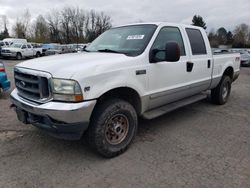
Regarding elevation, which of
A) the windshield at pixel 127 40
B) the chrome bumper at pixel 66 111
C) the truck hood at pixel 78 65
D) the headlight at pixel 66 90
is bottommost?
the chrome bumper at pixel 66 111

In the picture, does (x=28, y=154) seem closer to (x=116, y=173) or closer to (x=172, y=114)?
(x=116, y=173)

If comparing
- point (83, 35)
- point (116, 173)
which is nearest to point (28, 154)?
point (116, 173)

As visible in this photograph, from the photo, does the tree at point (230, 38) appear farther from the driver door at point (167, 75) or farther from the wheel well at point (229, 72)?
the driver door at point (167, 75)

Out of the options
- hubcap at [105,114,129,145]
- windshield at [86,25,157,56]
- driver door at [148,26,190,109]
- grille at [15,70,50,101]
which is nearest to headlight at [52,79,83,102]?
grille at [15,70,50,101]

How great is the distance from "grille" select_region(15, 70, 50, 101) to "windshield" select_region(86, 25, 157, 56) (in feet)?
4.26

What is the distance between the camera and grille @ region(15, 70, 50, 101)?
2.83 m

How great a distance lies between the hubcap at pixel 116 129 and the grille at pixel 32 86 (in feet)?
3.06

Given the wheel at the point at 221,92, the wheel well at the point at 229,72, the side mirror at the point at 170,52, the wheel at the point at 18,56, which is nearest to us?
the side mirror at the point at 170,52

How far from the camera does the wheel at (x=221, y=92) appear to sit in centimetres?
580

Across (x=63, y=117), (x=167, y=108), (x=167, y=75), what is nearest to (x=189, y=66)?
(x=167, y=75)

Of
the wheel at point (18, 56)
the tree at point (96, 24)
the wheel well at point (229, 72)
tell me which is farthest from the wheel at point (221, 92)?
the tree at point (96, 24)

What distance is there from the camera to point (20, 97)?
3.32 metres

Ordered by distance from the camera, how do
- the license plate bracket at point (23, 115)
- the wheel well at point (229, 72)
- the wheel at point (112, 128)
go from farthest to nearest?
the wheel well at point (229, 72) < the license plate bracket at point (23, 115) < the wheel at point (112, 128)

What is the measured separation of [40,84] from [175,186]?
2.05 m
